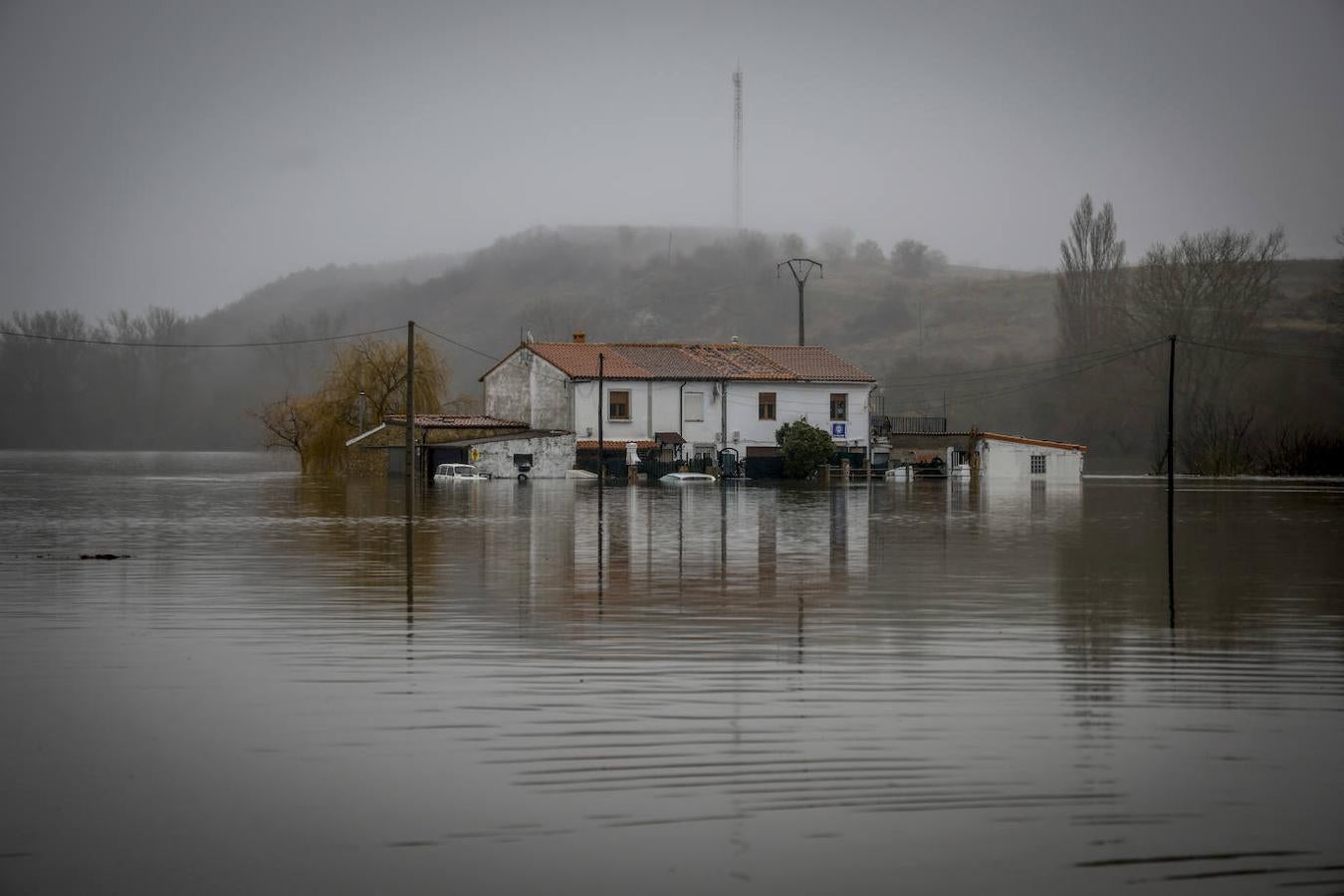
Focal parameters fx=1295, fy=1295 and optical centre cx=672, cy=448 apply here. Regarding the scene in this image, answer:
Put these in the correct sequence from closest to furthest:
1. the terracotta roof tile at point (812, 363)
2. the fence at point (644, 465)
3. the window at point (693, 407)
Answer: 1. the fence at point (644, 465)
2. the window at point (693, 407)
3. the terracotta roof tile at point (812, 363)

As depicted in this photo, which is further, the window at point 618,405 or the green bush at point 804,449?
the window at point 618,405

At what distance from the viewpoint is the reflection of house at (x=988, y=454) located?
250ft

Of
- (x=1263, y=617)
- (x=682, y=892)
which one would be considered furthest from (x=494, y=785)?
(x=1263, y=617)

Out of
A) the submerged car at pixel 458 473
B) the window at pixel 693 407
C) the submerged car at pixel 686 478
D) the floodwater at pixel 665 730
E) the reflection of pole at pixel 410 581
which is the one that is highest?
the window at pixel 693 407

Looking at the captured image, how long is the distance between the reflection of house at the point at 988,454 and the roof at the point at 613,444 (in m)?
14.5

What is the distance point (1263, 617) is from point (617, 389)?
58819 millimetres

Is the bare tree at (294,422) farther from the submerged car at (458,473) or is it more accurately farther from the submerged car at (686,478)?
the submerged car at (686,478)

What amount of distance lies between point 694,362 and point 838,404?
8.74 m

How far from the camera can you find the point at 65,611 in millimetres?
14008

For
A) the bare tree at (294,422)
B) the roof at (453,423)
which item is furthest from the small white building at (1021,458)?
the bare tree at (294,422)

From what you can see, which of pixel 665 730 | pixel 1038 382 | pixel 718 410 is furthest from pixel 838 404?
pixel 1038 382

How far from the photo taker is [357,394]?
77625mm

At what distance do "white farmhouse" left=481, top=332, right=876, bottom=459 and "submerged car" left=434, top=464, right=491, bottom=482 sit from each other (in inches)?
239

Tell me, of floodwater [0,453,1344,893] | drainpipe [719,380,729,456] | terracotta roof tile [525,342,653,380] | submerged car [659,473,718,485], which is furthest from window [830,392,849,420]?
floodwater [0,453,1344,893]
